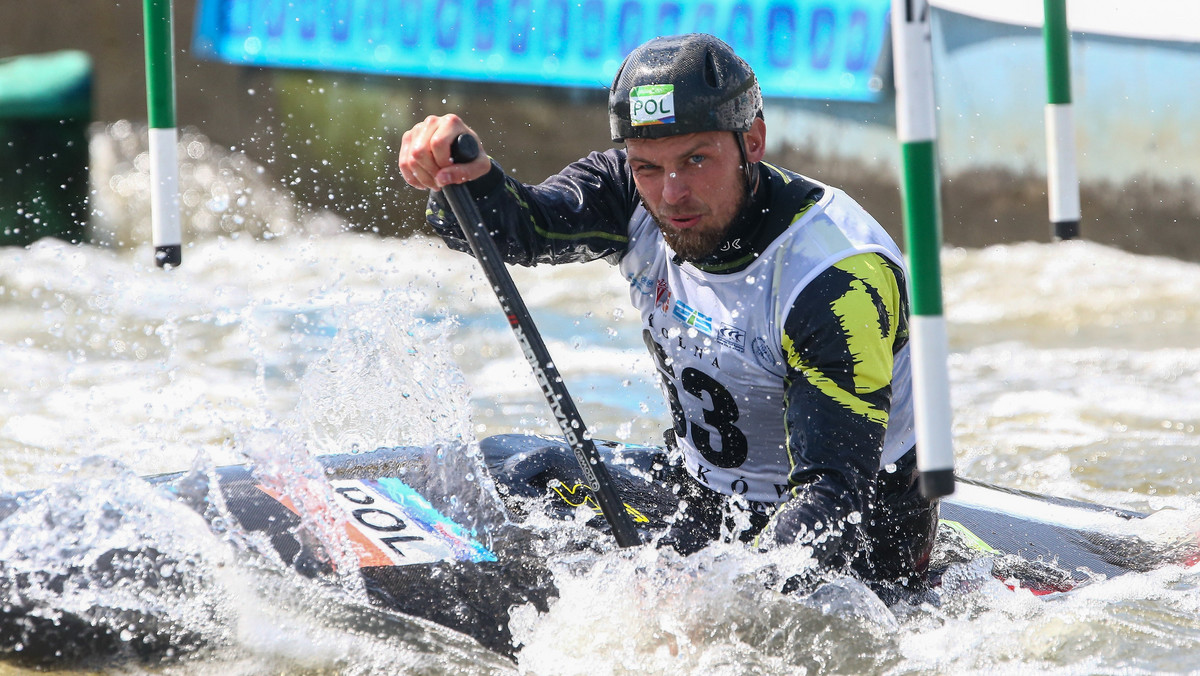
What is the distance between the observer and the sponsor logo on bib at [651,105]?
2.36m

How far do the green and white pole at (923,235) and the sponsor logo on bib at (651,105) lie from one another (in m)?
0.56

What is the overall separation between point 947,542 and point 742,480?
64cm

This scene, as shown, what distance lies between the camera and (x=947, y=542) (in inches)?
116

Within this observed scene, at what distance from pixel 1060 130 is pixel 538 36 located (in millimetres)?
5607

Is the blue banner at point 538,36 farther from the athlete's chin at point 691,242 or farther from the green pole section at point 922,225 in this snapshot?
the green pole section at point 922,225

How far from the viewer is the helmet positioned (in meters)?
2.36

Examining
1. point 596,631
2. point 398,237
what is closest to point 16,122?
point 398,237

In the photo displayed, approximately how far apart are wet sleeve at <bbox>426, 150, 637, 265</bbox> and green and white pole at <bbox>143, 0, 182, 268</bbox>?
752 mm

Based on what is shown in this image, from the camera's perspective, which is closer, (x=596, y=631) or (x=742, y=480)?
(x=596, y=631)

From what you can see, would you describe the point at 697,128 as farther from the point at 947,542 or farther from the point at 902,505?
the point at 947,542

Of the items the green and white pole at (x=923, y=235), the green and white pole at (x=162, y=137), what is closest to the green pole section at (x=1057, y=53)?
the green and white pole at (x=923, y=235)

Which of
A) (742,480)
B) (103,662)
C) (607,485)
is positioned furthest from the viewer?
(742,480)

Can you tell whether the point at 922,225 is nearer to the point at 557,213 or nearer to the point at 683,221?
the point at 683,221

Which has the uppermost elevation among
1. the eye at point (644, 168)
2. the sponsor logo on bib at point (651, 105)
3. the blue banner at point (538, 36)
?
the blue banner at point (538, 36)
